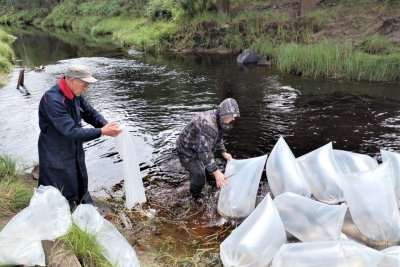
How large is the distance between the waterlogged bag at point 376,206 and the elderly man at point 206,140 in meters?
1.20

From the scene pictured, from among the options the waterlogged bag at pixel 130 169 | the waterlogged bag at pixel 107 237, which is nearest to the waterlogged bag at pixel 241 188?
the waterlogged bag at pixel 130 169

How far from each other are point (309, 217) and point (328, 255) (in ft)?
2.08

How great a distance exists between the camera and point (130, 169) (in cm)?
379

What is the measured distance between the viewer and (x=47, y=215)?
8.70 ft

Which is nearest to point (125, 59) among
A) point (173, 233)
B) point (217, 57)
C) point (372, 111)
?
point (217, 57)

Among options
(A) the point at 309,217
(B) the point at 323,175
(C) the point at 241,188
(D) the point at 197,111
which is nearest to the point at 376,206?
(A) the point at 309,217

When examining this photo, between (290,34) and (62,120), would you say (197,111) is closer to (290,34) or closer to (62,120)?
(62,120)

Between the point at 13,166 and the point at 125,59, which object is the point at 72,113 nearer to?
the point at 13,166

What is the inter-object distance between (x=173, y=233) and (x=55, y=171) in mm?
1268

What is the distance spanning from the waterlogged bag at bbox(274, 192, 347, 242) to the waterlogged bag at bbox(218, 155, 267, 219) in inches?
18.7

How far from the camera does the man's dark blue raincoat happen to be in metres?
3.04

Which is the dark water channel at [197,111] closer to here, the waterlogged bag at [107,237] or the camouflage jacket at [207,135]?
the camouflage jacket at [207,135]

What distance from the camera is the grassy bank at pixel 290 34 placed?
9.73m

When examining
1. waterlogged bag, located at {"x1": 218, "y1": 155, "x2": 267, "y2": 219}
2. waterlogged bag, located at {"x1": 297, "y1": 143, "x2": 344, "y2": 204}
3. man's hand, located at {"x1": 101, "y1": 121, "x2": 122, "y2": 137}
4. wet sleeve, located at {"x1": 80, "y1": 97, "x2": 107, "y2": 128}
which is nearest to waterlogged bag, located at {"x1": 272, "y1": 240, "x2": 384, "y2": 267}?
waterlogged bag, located at {"x1": 218, "y1": 155, "x2": 267, "y2": 219}
